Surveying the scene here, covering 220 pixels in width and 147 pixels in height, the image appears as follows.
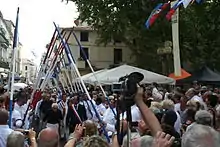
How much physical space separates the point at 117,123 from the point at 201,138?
1.55 meters

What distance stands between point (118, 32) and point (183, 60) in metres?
6.81

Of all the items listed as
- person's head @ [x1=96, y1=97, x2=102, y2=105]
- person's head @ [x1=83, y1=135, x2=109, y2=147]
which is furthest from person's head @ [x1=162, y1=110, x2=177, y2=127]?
person's head @ [x1=96, y1=97, x2=102, y2=105]

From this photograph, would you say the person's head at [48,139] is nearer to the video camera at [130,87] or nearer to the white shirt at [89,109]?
the video camera at [130,87]

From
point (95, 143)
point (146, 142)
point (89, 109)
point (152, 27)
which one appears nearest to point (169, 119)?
point (146, 142)

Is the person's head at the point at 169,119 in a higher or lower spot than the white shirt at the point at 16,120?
higher

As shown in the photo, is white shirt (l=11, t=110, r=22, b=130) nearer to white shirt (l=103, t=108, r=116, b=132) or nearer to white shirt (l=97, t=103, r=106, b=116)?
white shirt (l=103, t=108, r=116, b=132)

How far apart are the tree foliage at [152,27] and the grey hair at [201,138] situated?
23.4 meters

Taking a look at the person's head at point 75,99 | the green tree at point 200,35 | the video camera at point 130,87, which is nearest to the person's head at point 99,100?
the person's head at point 75,99

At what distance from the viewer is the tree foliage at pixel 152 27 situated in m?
30.7

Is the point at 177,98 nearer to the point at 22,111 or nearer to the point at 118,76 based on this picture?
the point at 22,111

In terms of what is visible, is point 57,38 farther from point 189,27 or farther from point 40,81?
point 189,27

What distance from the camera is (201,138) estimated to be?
572 centimetres

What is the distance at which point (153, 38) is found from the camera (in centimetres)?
3256

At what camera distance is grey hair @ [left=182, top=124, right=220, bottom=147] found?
5.66 meters
